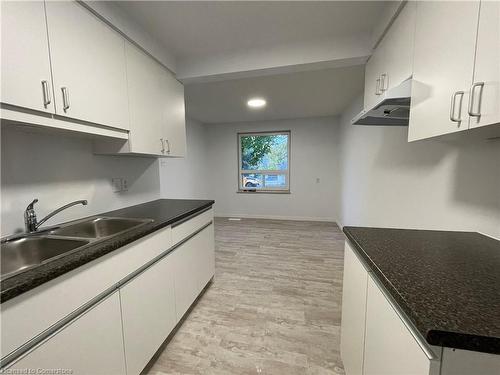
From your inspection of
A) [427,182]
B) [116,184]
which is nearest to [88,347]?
[116,184]

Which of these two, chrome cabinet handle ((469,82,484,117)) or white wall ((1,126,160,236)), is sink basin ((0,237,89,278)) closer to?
white wall ((1,126,160,236))

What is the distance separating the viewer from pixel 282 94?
325 centimetres

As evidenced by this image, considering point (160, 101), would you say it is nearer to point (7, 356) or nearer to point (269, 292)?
point (7, 356)

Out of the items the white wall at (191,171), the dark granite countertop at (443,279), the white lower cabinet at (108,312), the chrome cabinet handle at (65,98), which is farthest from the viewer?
the white wall at (191,171)

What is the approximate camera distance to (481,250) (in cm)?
97

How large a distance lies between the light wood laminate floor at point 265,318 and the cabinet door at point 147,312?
20 cm

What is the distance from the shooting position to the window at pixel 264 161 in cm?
519

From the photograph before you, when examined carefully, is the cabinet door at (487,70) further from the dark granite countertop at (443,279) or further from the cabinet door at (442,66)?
the dark granite countertop at (443,279)

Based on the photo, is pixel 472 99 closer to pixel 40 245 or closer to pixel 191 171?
pixel 40 245

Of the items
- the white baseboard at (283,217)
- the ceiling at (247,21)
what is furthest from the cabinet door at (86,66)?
the white baseboard at (283,217)

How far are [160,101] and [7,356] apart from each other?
1873 millimetres

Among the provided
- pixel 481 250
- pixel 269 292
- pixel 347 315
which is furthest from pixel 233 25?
pixel 269 292

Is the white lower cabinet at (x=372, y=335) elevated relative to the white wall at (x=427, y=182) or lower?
lower

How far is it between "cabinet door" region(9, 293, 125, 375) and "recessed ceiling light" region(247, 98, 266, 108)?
3156 mm
